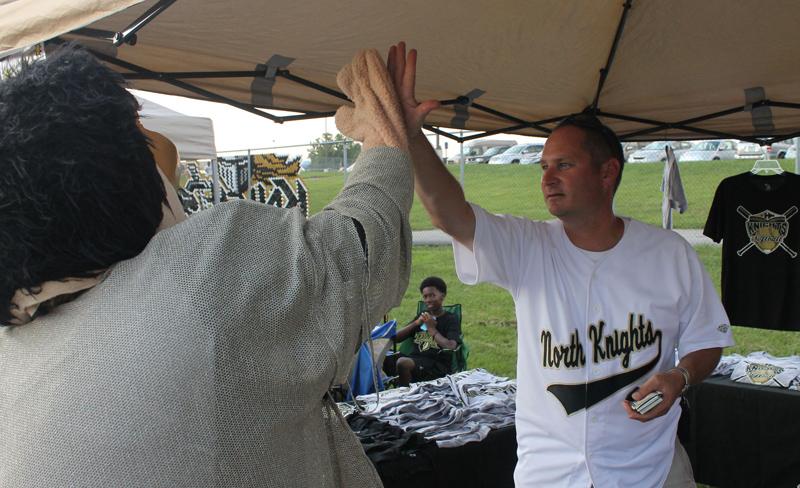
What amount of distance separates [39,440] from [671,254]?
2.15 meters

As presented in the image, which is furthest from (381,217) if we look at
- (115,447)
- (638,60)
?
(638,60)

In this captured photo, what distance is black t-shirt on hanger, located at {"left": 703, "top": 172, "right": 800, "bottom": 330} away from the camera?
4.71 m

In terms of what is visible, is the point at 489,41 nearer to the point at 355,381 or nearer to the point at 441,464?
the point at 441,464

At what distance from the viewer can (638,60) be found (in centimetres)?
339

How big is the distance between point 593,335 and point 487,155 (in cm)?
2571

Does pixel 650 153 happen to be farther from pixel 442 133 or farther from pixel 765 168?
pixel 442 133

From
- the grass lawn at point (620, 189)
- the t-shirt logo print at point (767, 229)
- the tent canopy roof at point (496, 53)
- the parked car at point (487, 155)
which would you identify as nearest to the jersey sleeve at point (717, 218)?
the t-shirt logo print at point (767, 229)

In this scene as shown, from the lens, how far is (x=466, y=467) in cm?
395

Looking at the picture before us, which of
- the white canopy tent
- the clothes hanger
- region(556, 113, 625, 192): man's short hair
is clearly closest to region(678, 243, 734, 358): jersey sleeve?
region(556, 113, 625, 192): man's short hair

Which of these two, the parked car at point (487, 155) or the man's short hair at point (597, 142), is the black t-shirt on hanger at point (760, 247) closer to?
the man's short hair at point (597, 142)

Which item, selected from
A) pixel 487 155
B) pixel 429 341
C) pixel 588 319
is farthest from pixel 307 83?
pixel 487 155

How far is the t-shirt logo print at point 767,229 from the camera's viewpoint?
4.70 m

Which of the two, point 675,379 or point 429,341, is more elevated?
point 675,379

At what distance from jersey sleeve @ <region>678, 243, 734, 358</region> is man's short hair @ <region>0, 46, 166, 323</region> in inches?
80.1
